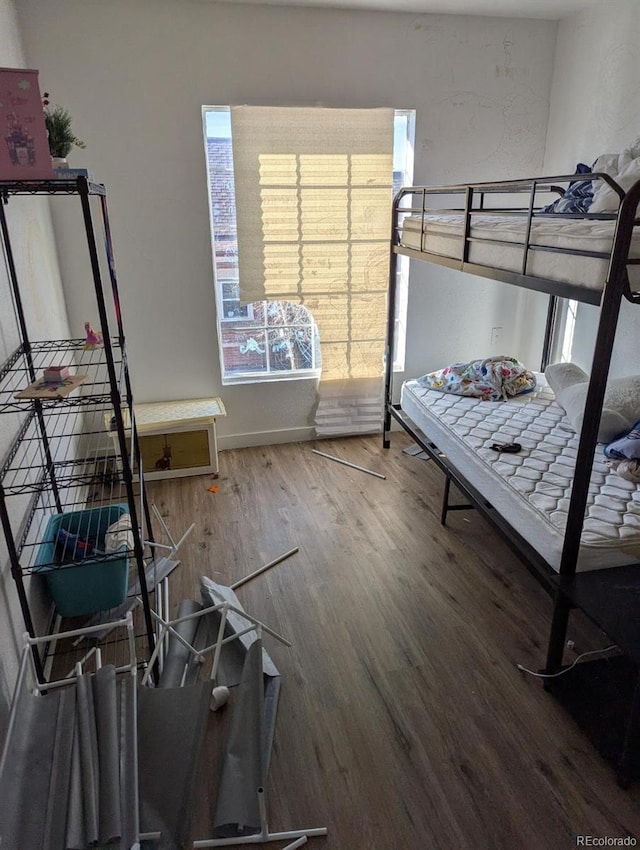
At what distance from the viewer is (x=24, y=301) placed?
2248mm

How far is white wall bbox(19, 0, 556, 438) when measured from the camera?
9.70ft

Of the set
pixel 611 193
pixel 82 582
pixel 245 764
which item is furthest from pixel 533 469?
pixel 82 582

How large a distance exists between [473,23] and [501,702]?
362 cm

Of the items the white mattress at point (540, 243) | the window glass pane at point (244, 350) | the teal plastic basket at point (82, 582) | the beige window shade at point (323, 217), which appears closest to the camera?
the white mattress at point (540, 243)

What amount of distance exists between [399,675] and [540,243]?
1.60m

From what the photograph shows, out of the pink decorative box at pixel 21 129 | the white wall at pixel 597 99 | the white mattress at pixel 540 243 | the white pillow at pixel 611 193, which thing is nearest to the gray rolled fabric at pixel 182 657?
the pink decorative box at pixel 21 129

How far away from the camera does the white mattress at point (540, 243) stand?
1667 mm

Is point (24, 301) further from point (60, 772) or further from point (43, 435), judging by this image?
point (60, 772)

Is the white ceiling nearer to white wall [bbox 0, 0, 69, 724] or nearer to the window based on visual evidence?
the window

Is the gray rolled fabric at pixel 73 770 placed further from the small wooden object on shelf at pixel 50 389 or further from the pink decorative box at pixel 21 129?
the pink decorative box at pixel 21 129

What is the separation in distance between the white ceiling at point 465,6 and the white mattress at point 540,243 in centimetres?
121

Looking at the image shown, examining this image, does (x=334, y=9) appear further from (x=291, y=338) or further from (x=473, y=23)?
(x=291, y=338)

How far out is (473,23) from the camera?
3336mm

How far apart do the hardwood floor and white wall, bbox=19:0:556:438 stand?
92 cm
